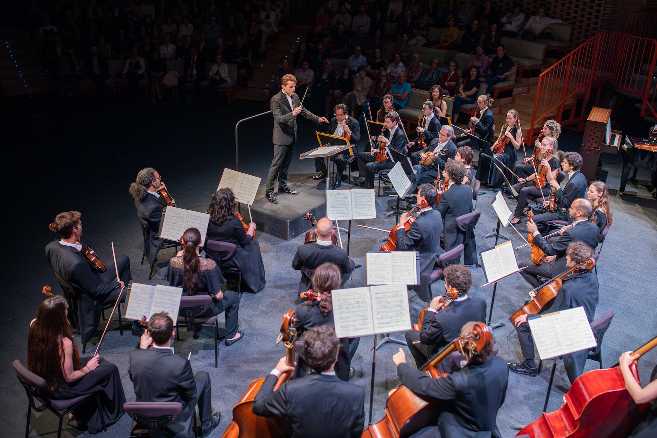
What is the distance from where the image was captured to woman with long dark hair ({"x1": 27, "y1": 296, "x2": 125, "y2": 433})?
4.24 m

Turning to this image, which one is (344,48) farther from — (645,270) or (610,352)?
(610,352)

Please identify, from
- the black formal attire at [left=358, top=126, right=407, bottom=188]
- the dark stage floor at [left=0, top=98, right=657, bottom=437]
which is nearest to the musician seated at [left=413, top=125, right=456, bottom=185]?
the black formal attire at [left=358, top=126, right=407, bottom=188]

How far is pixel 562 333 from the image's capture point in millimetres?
4293

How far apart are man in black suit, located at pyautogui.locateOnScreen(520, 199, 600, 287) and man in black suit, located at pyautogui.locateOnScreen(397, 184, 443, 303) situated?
0.98 meters

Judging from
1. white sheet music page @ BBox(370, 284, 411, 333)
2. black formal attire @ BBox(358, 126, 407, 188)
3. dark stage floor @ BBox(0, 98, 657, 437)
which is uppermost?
white sheet music page @ BBox(370, 284, 411, 333)

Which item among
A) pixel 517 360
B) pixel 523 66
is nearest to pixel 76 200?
pixel 517 360

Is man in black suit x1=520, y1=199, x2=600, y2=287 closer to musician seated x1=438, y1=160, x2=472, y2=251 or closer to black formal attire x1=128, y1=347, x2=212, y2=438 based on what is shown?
musician seated x1=438, y1=160, x2=472, y2=251

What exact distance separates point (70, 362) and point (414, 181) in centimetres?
539

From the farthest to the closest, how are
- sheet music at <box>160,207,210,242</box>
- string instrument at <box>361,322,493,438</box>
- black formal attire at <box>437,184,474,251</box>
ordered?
black formal attire at <box>437,184,474,251</box> → sheet music at <box>160,207,210,242</box> → string instrument at <box>361,322,493,438</box>

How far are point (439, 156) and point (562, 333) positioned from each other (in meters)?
4.34

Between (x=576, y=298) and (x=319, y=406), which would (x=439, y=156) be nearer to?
(x=576, y=298)

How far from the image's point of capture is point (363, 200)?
6.23 metres

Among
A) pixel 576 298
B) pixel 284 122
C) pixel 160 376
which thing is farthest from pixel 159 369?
pixel 284 122

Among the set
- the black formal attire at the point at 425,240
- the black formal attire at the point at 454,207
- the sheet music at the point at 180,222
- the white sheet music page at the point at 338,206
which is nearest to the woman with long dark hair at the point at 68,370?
the sheet music at the point at 180,222
